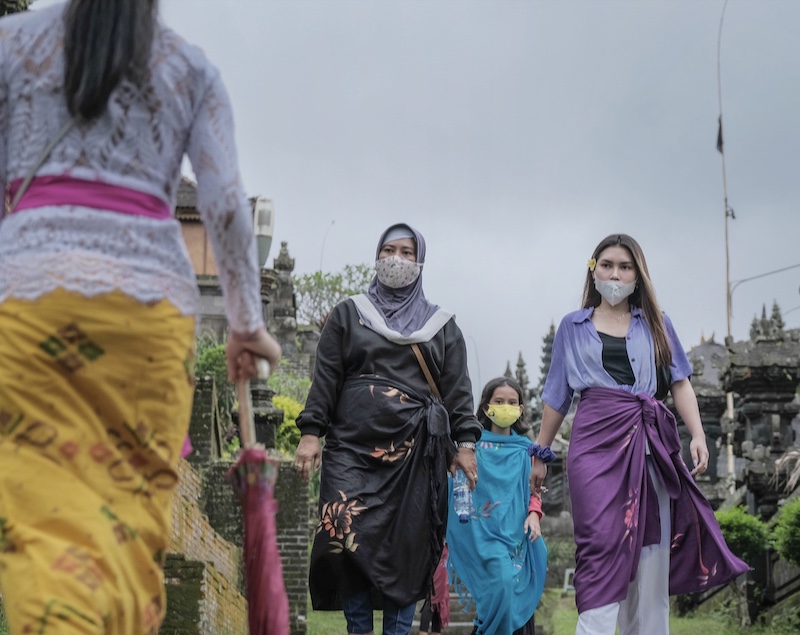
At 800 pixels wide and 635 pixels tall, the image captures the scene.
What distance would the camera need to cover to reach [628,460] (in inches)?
271

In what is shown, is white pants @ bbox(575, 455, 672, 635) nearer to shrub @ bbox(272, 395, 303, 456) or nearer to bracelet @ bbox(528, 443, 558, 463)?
bracelet @ bbox(528, 443, 558, 463)

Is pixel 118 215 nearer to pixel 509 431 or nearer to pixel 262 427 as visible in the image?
pixel 509 431

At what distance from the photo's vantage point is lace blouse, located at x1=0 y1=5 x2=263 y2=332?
3.59 metres

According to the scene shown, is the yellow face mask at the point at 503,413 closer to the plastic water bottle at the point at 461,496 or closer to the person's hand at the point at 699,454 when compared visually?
the plastic water bottle at the point at 461,496

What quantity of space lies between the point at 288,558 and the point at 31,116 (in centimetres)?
752

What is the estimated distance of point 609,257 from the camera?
7199 millimetres

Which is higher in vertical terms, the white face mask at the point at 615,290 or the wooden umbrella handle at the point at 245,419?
the white face mask at the point at 615,290

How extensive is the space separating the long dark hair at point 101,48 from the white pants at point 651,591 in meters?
3.93

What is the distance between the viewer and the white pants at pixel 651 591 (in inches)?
267

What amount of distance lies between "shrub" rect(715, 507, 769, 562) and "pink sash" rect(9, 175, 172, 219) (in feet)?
34.0

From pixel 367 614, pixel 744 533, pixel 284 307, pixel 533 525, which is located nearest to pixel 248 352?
pixel 367 614

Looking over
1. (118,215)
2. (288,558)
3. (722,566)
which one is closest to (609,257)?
(722,566)

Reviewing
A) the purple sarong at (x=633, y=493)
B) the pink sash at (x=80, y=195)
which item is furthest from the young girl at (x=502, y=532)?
the pink sash at (x=80, y=195)

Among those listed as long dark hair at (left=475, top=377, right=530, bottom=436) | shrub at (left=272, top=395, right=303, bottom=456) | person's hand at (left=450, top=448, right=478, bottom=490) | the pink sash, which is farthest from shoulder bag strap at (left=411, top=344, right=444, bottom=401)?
shrub at (left=272, top=395, right=303, bottom=456)
